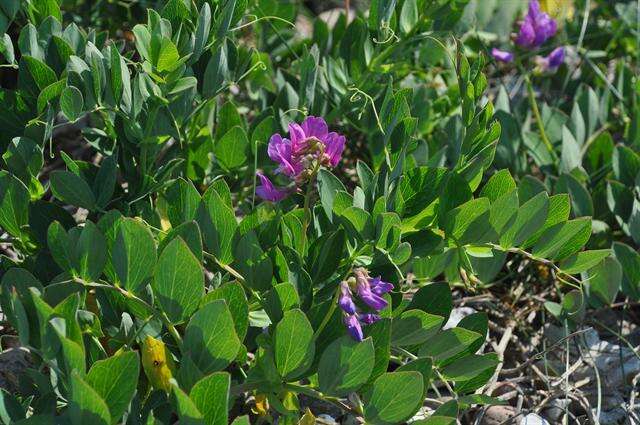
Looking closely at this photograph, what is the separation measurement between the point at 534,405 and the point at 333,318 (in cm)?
51

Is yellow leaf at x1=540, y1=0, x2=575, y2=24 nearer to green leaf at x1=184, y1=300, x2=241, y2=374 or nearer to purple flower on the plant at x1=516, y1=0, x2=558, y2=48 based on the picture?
purple flower on the plant at x1=516, y1=0, x2=558, y2=48

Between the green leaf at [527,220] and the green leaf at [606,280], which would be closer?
the green leaf at [527,220]

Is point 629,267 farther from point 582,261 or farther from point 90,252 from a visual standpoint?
point 90,252

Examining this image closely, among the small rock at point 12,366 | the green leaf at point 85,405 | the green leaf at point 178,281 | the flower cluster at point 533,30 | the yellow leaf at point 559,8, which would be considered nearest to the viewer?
the green leaf at point 85,405

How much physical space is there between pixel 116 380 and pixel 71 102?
0.42m

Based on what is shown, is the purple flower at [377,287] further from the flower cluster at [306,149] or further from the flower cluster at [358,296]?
the flower cluster at [306,149]

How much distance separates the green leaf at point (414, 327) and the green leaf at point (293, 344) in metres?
0.18

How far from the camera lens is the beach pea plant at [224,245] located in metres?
1.21

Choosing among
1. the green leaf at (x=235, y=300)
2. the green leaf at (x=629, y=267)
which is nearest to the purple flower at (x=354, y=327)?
the green leaf at (x=235, y=300)

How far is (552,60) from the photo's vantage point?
2.21 metres

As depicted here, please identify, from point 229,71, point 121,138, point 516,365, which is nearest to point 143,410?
point 121,138

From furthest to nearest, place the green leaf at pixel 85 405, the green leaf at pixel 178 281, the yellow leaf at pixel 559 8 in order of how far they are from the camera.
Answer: the yellow leaf at pixel 559 8, the green leaf at pixel 178 281, the green leaf at pixel 85 405

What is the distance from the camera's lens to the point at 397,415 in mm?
1260

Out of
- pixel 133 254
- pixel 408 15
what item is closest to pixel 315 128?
pixel 133 254
